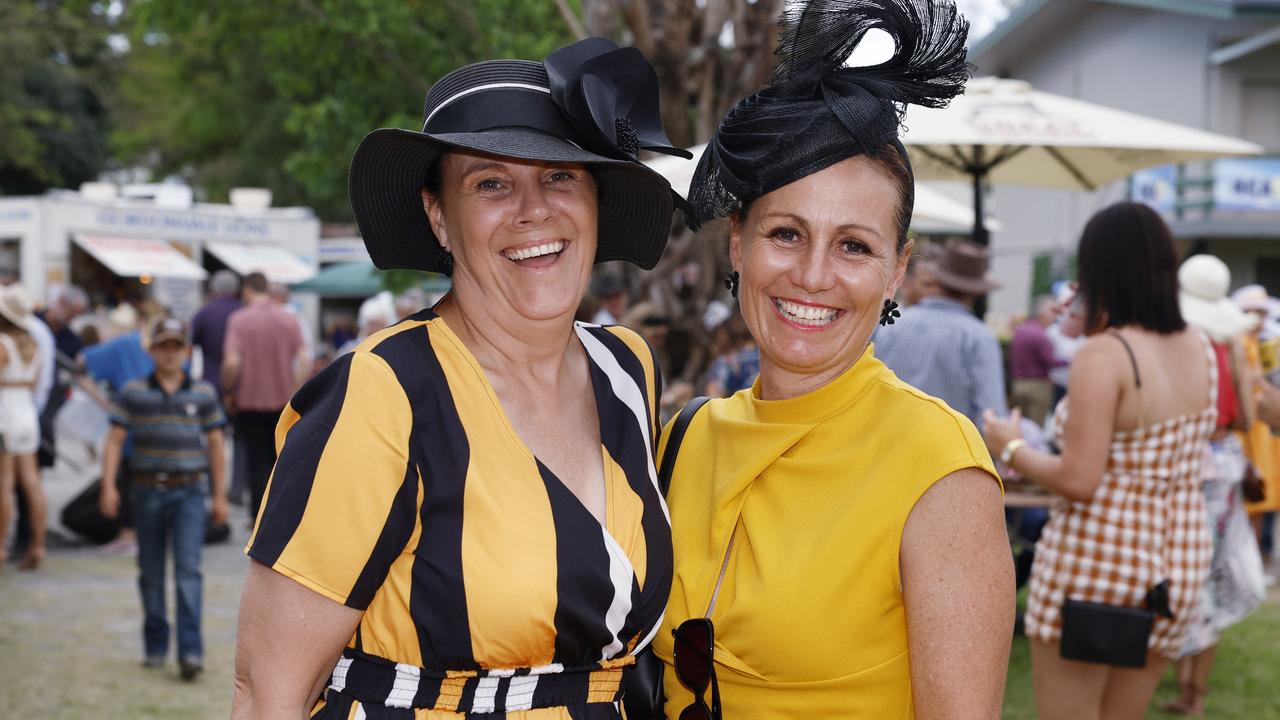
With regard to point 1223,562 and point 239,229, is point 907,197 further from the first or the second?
point 239,229

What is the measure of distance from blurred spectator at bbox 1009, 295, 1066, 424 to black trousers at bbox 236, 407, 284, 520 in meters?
6.90

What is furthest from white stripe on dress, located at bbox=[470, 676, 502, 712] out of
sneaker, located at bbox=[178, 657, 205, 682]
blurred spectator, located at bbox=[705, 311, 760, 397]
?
blurred spectator, located at bbox=[705, 311, 760, 397]

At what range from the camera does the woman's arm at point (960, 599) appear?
1926 mm

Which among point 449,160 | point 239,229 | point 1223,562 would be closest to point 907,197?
point 449,160

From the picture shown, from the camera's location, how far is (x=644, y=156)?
25.6ft

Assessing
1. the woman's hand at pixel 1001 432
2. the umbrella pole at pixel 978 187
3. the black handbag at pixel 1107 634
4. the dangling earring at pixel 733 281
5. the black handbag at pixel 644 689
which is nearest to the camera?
the black handbag at pixel 644 689

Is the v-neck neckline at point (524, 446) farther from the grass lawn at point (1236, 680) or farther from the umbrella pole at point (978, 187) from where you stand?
the umbrella pole at point (978, 187)

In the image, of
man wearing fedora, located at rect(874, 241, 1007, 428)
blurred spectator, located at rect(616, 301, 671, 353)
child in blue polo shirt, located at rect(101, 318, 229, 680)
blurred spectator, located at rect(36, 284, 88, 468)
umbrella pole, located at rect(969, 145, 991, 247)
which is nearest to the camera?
man wearing fedora, located at rect(874, 241, 1007, 428)

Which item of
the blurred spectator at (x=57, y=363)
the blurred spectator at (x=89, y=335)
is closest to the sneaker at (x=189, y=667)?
the blurred spectator at (x=57, y=363)

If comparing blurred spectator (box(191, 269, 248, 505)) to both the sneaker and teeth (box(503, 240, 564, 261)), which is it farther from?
teeth (box(503, 240, 564, 261))

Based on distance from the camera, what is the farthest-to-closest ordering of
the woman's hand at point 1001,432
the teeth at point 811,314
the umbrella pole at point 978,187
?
the umbrella pole at point 978,187 < the woman's hand at point 1001,432 < the teeth at point 811,314

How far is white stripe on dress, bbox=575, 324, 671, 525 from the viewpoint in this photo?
253 cm

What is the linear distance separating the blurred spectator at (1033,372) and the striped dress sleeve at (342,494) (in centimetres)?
1020

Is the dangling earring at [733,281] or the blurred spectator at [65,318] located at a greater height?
the dangling earring at [733,281]
